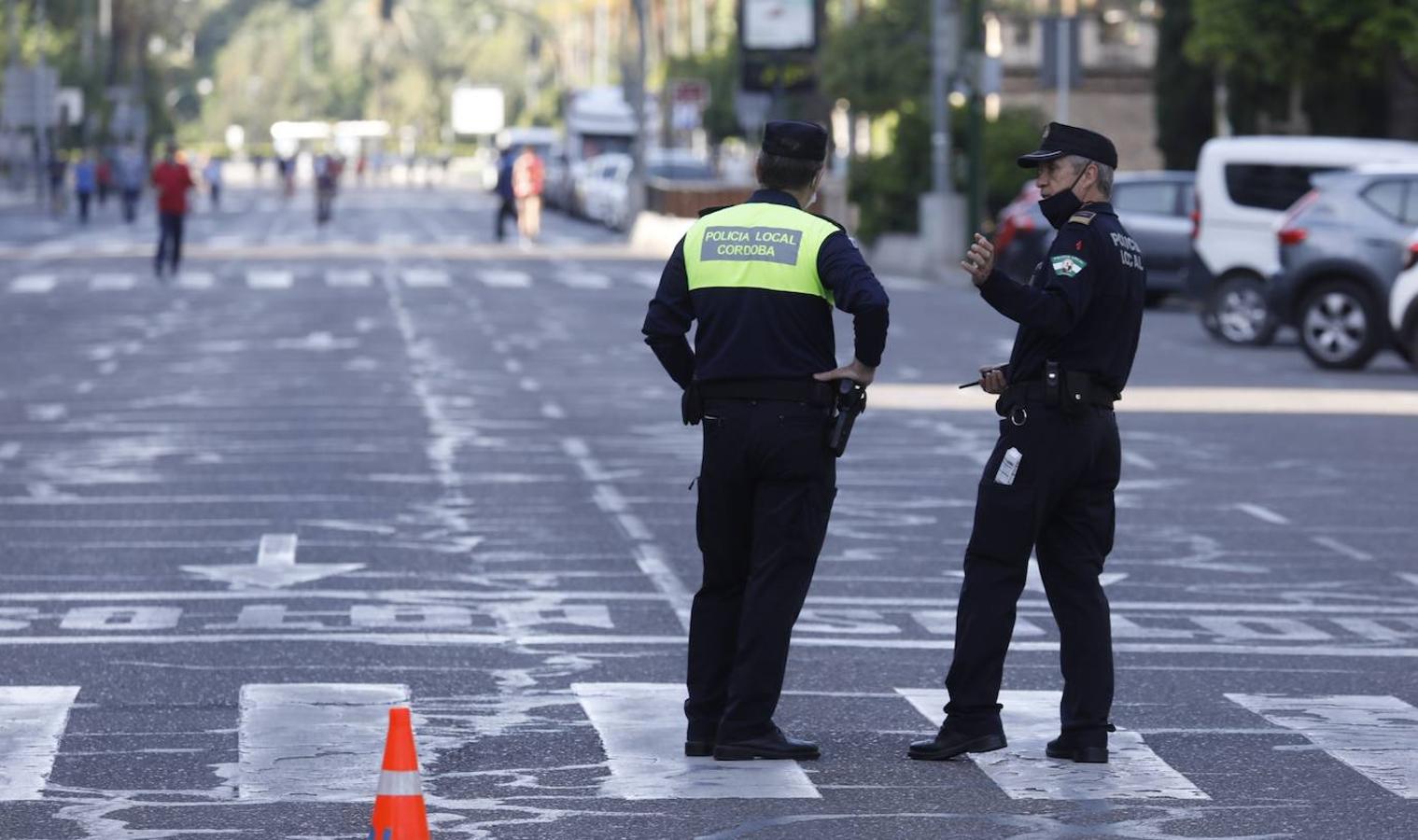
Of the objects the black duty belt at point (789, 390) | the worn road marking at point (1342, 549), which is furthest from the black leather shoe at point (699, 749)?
the worn road marking at point (1342, 549)

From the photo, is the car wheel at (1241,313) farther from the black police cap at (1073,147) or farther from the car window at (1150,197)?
the black police cap at (1073,147)

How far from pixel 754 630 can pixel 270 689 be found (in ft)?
6.55

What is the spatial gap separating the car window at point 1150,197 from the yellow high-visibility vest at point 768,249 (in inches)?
1017

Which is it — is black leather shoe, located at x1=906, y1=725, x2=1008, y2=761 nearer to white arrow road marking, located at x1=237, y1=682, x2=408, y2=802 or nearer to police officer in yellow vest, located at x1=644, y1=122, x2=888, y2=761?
police officer in yellow vest, located at x1=644, y1=122, x2=888, y2=761

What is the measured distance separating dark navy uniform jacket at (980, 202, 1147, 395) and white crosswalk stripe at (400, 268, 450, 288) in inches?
1215

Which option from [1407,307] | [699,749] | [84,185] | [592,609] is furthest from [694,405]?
[84,185]

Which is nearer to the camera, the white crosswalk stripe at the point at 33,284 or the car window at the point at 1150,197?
the car window at the point at 1150,197

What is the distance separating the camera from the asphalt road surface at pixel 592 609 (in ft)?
25.4

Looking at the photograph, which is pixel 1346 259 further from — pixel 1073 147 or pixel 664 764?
pixel 664 764

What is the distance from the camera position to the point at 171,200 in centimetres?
3947

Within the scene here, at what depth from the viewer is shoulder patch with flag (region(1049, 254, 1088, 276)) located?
8078 mm

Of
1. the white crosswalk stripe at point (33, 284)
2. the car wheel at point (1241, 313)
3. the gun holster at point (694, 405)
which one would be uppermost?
the gun holster at point (694, 405)

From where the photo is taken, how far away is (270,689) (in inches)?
372

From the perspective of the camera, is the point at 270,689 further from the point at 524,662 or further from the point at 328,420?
the point at 328,420
